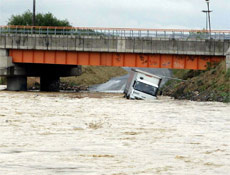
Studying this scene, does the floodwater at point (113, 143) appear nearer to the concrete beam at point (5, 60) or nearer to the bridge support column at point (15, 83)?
the concrete beam at point (5, 60)

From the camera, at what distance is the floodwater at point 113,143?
15367mm

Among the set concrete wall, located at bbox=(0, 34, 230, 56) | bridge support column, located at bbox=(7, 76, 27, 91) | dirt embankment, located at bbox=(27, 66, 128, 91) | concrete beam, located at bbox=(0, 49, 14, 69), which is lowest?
dirt embankment, located at bbox=(27, 66, 128, 91)

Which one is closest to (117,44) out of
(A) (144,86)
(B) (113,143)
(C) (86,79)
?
(A) (144,86)

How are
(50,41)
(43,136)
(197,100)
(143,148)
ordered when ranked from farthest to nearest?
(50,41) < (197,100) < (43,136) < (143,148)

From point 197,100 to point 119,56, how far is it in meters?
13.7

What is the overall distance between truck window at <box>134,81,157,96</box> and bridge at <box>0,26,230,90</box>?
7618 millimetres

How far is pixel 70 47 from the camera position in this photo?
2314 inches

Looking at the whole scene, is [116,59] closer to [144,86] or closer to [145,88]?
[145,88]

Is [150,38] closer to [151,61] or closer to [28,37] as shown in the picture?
[151,61]

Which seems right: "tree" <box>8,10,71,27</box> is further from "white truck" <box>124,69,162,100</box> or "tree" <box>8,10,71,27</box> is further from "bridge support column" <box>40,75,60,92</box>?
"white truck" <box>124,69,162,100</box>

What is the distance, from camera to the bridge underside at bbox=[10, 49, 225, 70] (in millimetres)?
55812

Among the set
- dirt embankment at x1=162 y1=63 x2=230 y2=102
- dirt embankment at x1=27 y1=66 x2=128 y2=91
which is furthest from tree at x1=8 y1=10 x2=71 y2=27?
dirt embankment at x1=162 y1=63 x2=230 y2=102

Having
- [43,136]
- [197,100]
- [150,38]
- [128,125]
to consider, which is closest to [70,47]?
[150,38]

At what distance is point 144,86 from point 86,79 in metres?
43.2
